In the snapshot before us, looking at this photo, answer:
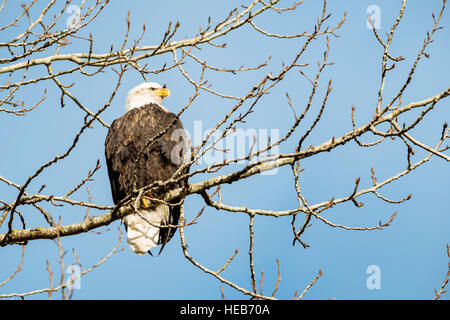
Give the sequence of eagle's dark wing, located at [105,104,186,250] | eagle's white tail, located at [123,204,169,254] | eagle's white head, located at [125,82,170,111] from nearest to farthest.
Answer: eagle's dark wing, located at [105,104,186,250] < eagle's white tail, located at [123,204,169,254] < eagle's white head, located at [125,82,170,111]

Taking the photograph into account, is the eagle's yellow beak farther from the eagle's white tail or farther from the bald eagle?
the eagle's white tail

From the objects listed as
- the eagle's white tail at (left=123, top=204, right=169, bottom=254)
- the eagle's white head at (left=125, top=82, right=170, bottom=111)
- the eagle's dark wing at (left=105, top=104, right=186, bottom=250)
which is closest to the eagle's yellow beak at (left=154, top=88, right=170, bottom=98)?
the eagle's white head at (left=125, top=82, right=170, bottom=111)

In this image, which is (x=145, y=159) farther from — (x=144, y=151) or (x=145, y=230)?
(x=145, y=230)

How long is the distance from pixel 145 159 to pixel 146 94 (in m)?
0.95

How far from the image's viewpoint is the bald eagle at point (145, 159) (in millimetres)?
4938

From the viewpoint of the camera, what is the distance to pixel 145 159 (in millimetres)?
4957

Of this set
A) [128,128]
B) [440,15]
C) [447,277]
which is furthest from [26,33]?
[447,277]

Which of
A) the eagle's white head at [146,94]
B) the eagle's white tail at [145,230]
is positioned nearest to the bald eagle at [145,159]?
the eagle's white tail at [145,230]

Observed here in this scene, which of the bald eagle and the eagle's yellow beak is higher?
the eagle's yellow beak

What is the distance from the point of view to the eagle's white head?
5637 mm

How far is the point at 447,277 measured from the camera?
143 inches
